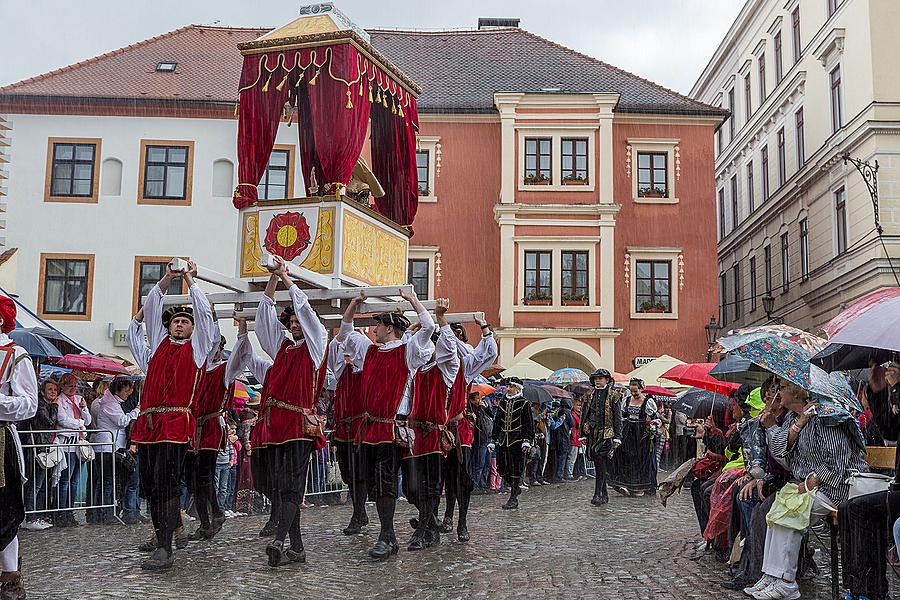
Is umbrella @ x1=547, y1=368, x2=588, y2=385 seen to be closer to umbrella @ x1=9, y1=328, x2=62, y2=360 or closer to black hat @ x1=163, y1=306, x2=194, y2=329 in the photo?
umbrella @ x1=9, y1=328, x2=62, y2=360

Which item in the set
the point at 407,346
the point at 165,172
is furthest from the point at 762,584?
the point at 165,172

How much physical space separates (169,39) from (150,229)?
856 cm

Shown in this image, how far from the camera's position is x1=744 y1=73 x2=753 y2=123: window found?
137 feet

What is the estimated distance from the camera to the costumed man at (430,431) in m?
9.77

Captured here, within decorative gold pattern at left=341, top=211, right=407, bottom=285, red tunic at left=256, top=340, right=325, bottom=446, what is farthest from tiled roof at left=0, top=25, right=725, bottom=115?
red tunic at left=256, top=340, right=325, bottom=446

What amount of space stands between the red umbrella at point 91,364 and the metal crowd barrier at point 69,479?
1.78 m

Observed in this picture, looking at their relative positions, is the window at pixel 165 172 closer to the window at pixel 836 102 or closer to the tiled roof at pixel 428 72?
the tiled roof at pixel 428 72

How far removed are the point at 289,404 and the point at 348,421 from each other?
65.0 inches

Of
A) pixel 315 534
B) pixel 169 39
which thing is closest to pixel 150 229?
pixel 169 39

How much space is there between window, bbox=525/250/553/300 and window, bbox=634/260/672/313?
2.81 m

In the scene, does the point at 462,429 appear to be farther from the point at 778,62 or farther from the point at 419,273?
the point at 778,62

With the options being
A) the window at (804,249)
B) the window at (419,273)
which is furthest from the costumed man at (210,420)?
the window at (804,249)

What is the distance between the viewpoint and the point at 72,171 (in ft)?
93.6

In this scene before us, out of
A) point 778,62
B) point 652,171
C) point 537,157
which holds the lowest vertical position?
point 652,171
